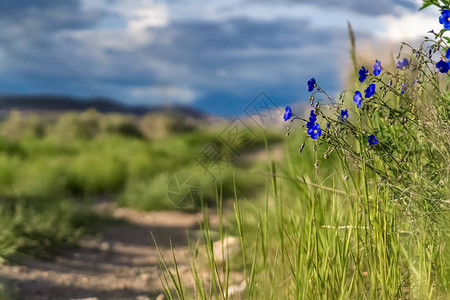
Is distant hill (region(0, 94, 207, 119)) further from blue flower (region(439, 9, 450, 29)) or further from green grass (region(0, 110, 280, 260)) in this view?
blue flower (region(439, 9, 450, 29))

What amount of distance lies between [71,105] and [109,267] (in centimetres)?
4449

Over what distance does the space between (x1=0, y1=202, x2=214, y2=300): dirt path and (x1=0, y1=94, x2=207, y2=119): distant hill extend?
39.3 m

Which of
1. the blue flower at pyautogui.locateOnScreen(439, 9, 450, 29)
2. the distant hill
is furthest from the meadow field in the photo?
the distant hill

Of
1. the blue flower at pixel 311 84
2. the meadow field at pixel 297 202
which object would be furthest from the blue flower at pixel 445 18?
the blue flower at pixel 311 84

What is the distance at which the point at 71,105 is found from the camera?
46156 mm

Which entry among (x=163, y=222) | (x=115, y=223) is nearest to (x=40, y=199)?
(x=115, y=223)

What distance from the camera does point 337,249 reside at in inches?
75.7

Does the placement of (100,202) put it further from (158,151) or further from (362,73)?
(362,73)

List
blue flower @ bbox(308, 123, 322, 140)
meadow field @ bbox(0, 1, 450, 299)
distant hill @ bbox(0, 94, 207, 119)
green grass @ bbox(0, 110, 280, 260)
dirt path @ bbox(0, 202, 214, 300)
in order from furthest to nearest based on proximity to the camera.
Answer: distant hill @ bbox(0, 94, 207, 119) < green grass @ bbox(0, 110, 280, 260) < dirt path @ bbox(0, 202, 214, 300) < meadow field @ bbox(0, 1, 450, 299) < blue flower @ bbox(308, 123, 322, 140)

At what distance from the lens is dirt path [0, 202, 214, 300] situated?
3213 mm

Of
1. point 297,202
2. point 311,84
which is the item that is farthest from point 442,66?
point 297,202

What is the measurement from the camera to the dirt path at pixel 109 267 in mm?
3213

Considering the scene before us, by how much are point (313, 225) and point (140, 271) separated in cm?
221

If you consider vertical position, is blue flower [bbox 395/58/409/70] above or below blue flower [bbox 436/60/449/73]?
above
